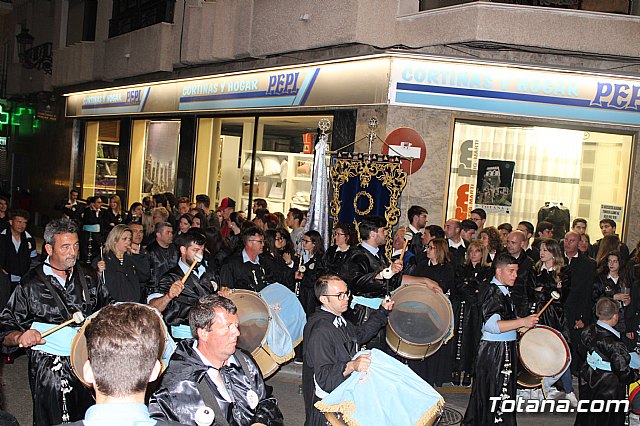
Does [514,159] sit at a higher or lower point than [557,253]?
higher

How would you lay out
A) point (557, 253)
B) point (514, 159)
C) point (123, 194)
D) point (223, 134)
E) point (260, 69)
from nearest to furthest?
1. point (557, 253)
2. point (514, 159)
3. point (260, 69)
4. point (223, 134)
5. point (123, 194)

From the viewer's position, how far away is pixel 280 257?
11727mm

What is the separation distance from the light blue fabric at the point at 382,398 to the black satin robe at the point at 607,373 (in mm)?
3070

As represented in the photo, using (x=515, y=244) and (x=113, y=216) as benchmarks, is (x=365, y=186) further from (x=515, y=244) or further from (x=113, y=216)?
(x=113, y=216)

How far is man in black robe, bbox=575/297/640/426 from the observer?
8.08 metres

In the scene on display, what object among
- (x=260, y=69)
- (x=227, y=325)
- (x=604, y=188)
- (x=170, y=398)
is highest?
(x=260, y=69)

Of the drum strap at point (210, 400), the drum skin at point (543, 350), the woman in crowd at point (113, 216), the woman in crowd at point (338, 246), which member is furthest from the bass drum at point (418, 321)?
the woman in crowd at point (113, 216)

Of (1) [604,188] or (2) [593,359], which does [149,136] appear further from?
(2) [593,359]

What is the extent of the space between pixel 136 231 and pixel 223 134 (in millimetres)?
8469

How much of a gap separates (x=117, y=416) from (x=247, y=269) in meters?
7.24

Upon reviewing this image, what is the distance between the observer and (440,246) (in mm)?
11078

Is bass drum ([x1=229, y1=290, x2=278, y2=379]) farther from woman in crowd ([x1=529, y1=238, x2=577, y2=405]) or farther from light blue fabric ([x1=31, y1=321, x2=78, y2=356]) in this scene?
woman in crowd ([x1=529, y1=238, x2=577, y2=405])

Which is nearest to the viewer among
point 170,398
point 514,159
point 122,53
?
point 170,398

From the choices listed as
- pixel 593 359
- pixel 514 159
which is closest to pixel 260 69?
A: pixel 514 159
